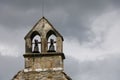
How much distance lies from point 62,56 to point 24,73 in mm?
1948

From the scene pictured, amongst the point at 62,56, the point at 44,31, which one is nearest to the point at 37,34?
the point at 44,31

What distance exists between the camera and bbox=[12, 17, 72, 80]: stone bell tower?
65.3 ft

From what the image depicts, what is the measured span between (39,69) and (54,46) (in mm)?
1431

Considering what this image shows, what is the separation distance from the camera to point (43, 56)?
2028 cm

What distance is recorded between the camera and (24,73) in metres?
20.0

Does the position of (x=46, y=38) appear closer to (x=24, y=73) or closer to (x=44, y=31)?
(x=44, y=31)

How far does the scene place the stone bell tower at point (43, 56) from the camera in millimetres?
19891

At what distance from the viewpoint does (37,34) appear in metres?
20.8

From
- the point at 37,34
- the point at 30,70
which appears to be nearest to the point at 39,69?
the point at 30,70

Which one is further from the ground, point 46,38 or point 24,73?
point 46,38

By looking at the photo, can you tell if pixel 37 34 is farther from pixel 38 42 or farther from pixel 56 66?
pixel 56 66

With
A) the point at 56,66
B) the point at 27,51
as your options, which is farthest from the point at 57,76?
the point at 27,51

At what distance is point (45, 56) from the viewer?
66.5 feet

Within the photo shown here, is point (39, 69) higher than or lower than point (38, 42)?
lower
